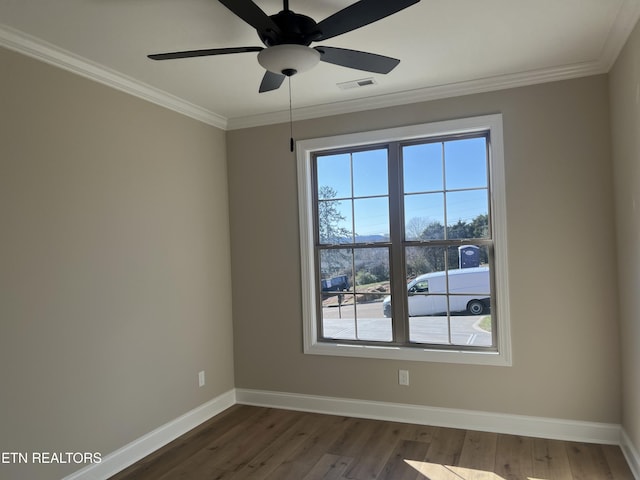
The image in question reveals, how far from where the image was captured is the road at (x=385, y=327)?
134 inches

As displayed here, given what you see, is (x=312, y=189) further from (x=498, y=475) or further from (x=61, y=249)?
(x=498, y=475)

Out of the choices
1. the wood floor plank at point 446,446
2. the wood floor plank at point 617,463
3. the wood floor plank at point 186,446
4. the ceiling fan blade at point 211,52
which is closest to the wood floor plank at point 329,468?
the wood floor plank at point 446,446

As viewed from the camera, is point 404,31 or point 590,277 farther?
point 590,277

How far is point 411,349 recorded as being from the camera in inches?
137

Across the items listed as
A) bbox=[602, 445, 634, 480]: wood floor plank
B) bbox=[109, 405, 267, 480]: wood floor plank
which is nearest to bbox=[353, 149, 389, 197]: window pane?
bbox=[109, 405, 267, 480]: wood floor plank

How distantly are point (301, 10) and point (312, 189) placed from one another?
1.86 metres

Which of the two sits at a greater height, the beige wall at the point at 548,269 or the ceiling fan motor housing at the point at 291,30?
the ceiling fan motor housing at the point at 291,30

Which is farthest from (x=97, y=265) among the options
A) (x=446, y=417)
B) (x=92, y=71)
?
(x=446, y=417)

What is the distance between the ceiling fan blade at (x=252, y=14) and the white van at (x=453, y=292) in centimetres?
232

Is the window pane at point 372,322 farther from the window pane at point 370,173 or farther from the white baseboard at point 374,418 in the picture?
the window pane at point 370,173

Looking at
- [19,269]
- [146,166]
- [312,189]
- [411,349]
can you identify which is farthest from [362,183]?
[19,269]

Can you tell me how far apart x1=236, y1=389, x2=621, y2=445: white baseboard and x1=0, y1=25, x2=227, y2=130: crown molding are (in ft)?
8.35

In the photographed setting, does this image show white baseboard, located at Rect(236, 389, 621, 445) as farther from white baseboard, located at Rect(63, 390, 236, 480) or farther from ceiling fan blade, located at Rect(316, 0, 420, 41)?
ceiling fan blade, located at Rect(316, 0, 420, 41)

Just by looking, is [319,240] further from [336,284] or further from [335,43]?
[335,43]
